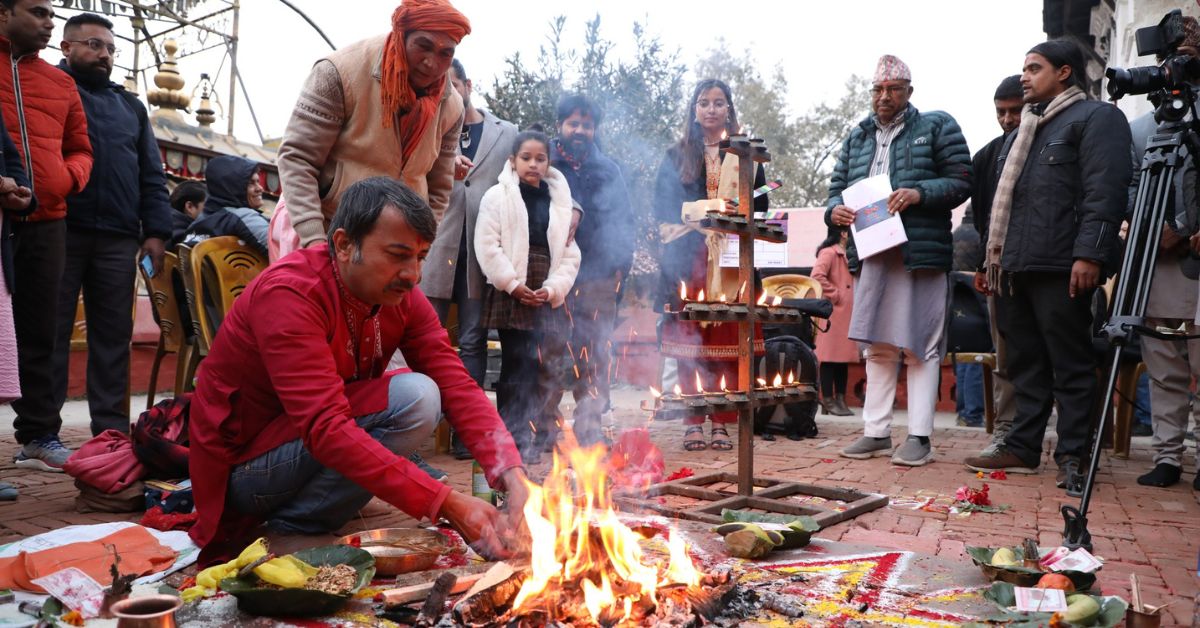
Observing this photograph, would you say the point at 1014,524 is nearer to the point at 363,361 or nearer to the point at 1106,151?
the point at 1106,151

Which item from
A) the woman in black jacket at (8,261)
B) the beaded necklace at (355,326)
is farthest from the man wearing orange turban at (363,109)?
the woman in black jacket at (8,261)

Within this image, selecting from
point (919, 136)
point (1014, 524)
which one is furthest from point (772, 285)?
point (1014, 524)

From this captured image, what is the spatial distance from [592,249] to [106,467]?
10.7 feet

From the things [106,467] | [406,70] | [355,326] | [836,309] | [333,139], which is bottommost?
[106,467]

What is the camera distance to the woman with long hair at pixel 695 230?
563cm

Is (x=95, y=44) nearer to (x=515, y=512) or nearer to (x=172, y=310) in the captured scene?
(x=172, y=310)

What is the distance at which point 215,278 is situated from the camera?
17.0 feet

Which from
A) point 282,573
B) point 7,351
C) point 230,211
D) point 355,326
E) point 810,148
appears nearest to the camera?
point 282,573

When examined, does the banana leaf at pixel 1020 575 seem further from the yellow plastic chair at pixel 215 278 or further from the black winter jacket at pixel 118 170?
the black winter jacket at pixel 118 170

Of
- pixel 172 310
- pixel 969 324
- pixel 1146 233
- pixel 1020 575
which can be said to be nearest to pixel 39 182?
pixel 172 310

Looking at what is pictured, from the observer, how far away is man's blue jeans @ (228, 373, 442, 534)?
2.98 meters

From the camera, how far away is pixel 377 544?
2988 millimetres

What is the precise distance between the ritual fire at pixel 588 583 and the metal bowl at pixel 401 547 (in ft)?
1.63

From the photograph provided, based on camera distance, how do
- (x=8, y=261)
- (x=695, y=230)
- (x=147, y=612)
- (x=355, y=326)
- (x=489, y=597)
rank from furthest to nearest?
(x=695, y=230) → (x=8, y=261) → (x=355, y=326) → (x=489, y=597) → (x=147, y=612)
